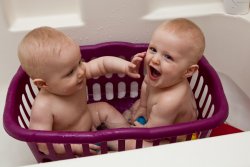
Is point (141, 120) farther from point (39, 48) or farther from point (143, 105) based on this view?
point (39, 48)

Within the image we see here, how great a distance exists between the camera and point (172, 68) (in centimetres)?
90

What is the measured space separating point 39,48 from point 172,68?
1.14ft

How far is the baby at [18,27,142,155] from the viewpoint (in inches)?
32.6

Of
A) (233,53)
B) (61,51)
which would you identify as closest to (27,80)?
(61,51)

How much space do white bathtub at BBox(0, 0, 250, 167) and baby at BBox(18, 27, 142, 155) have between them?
0.12m

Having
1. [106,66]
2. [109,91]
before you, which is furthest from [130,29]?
[109,91]

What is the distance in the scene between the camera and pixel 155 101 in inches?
39.4

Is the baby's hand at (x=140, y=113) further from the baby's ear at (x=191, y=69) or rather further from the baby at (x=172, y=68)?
the baby's ear at (x=191, y=69)

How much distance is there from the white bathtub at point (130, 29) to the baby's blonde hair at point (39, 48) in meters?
0.25

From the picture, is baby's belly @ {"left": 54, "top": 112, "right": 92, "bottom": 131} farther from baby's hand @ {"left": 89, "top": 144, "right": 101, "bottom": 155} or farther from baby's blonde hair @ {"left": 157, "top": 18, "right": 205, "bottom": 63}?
baby's blonde hair @ {"left": 157, "top": 18, "right": 205, "bottom": 63}

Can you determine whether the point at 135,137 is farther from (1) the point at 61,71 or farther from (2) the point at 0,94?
(2) the point at 0,94

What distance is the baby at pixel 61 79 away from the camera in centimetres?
83

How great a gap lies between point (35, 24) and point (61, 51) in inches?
11.9

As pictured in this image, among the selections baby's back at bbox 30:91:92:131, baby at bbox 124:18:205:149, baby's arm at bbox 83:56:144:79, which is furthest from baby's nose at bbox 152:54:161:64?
baby's back at bbox 30:91:92:131
